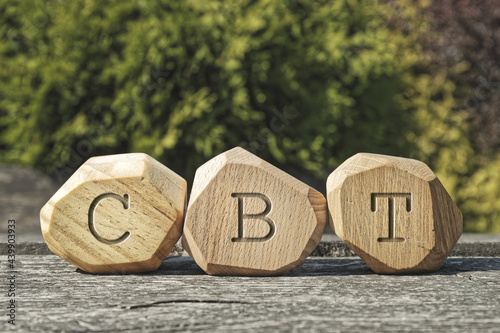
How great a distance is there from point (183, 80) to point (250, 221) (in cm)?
220

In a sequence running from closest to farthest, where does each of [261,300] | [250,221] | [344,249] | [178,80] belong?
1. [261,300]
2. [250,221]
3. [344,249]
4. [178,80]

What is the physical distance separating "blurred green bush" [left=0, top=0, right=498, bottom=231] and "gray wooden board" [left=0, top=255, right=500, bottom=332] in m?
1.99

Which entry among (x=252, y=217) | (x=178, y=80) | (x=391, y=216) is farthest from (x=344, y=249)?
(x=178, y=80)

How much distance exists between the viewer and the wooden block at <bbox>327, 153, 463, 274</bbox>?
1.51 meters

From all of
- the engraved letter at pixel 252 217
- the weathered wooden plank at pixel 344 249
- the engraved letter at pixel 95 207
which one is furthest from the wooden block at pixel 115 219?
the weathered wooden plank at pixel 344 249

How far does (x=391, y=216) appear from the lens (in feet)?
4.97

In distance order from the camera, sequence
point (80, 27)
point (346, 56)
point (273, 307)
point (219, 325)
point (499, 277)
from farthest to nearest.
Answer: point (346, 56), point (80, 27), point (499, 277), point (273, 307), point (219, 325)

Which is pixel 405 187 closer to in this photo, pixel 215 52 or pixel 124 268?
pixel 124 268

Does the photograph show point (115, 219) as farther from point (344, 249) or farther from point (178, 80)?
point (178, 80)

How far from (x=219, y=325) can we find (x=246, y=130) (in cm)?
270

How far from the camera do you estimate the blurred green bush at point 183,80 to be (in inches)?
138

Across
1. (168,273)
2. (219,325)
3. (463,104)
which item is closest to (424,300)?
(219,325)

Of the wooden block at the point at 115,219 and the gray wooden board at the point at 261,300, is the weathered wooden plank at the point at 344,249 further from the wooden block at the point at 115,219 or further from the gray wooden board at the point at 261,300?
the wooden block at the point at 115,219

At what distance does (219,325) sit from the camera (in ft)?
3.28
